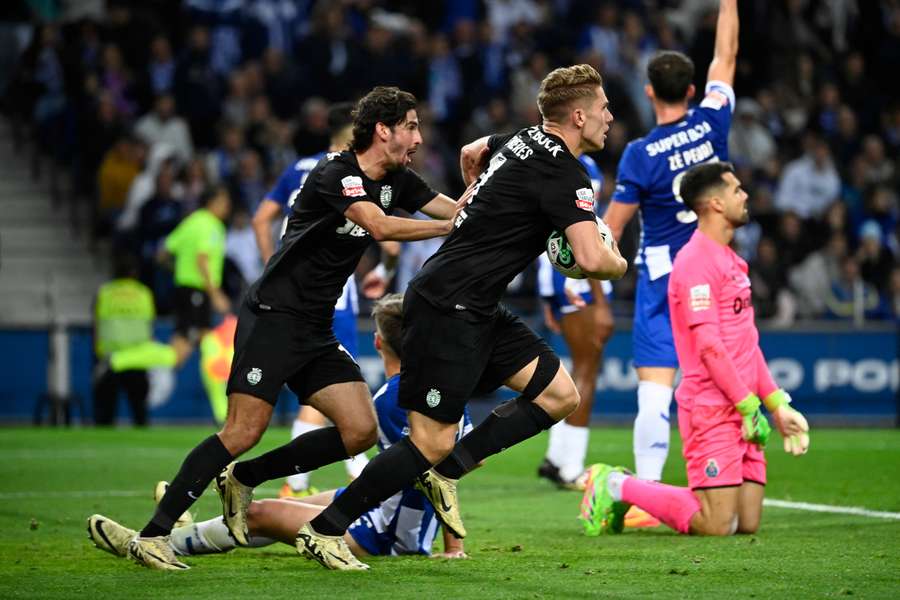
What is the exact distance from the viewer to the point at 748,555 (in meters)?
7.35

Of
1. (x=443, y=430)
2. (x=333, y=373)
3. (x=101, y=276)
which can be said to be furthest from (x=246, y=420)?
(x=101, y=276)

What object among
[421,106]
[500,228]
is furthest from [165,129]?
[500,228]

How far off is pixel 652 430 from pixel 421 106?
1245 centimetres

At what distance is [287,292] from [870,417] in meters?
12.3

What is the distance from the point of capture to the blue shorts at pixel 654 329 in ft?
31.3

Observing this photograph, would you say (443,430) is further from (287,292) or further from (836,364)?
(836,364)

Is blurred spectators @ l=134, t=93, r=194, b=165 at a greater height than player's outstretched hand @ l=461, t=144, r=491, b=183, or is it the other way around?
blurred spectators @ l=134, t=93, r=194, b=165

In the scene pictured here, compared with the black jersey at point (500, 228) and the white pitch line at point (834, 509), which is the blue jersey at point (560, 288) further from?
the black jersey at point (500, 228)

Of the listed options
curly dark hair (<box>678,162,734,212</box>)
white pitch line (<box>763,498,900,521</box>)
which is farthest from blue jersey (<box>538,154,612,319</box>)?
curly dark hair (<box>678,162,734,212</box>)

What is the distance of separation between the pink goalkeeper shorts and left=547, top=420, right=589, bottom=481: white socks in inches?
120

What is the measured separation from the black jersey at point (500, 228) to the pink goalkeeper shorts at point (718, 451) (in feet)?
5.67

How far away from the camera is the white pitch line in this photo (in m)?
9.12

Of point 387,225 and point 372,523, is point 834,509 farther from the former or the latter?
point 387,225

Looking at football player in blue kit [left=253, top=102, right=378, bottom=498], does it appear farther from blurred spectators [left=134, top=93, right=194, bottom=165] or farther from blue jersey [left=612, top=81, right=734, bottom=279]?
blurred spectators [left=134, top=93, right=194, bottom=165]
